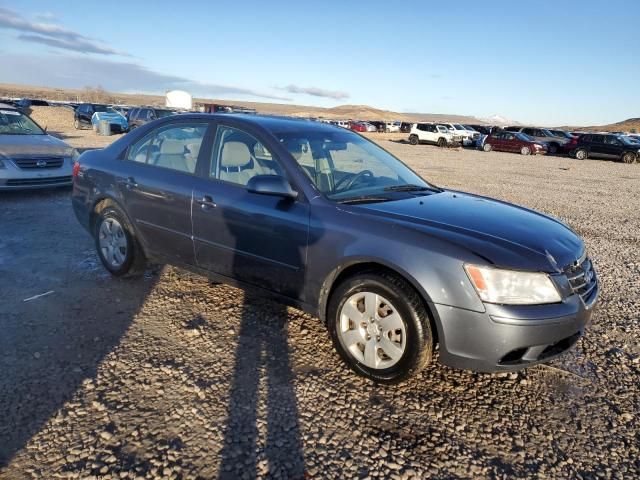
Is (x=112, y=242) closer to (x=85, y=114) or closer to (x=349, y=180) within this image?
(x=349, y=180)

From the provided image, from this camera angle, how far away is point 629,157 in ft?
84.4

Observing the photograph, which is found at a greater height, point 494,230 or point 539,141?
point 539,141

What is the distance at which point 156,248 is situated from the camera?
14.4 ft

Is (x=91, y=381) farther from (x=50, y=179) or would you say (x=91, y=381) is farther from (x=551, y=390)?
(x=50, y=179)

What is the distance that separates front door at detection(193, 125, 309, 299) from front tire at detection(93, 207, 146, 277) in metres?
0.92

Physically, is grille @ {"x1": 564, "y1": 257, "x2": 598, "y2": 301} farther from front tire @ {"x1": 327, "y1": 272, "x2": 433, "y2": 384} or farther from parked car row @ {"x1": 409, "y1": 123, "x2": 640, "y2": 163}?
parked car row @ {"x1": 409, "y1": 123, "x2": 640, "y2": 163}

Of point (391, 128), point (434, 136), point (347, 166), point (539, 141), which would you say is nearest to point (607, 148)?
point (539, 141)

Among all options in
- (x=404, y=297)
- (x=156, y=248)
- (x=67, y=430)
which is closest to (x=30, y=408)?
(x=67, y=430)

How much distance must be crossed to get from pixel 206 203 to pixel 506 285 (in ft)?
7.70

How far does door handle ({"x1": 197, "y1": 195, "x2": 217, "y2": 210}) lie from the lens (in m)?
3.79

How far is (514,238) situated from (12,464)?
301 centimetres

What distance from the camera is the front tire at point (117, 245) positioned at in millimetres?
4551

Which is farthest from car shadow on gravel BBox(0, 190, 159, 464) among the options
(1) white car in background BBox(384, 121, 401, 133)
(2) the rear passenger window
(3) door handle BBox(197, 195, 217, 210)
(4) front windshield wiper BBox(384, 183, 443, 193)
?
(1) white car in background BBox(384, 121, 401, 133)

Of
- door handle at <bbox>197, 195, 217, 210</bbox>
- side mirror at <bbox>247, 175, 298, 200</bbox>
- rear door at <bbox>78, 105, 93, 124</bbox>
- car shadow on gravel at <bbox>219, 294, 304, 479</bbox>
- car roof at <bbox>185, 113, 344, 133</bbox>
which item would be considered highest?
rear door at <bbox>78, 105, 93, 124</bbox>
